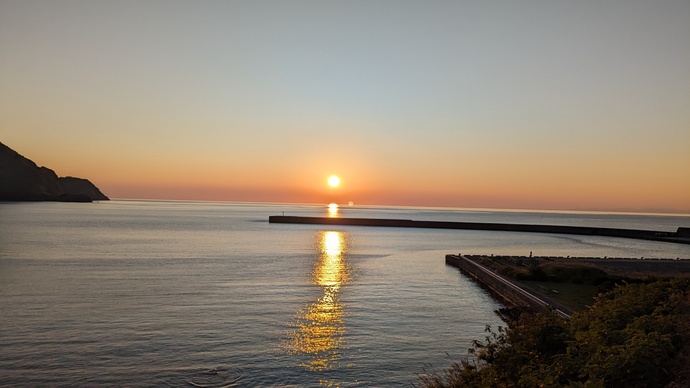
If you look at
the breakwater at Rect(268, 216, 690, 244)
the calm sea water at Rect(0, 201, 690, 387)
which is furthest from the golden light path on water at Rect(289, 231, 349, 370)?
the breakwater at Rect(268, 216, 690, 244)

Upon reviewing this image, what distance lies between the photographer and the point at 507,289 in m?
41.7

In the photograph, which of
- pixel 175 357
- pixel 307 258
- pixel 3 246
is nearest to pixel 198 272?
pixel 307 258

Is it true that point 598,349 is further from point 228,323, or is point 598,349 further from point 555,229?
point 555,229

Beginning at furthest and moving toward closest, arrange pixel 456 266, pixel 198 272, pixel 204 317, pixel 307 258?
pixel 307 258
pixel 456 266
pixel 198 272
pixel 204 317

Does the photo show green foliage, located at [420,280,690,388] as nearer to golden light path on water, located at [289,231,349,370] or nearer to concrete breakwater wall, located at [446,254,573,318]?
concrete breakwater wall, located at [446,254,573,318]

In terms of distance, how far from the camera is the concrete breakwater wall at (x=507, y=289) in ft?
104

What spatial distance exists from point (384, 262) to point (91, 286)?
3674cm

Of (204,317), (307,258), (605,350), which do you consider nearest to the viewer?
(605,350)

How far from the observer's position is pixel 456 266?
2522 inches

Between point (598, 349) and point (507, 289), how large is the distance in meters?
29.1

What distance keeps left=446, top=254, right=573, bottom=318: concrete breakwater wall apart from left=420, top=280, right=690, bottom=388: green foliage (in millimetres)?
5200

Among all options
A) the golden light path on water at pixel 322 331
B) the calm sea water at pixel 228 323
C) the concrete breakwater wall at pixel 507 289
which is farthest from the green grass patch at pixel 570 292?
the golden light path on water at pixel 322 331

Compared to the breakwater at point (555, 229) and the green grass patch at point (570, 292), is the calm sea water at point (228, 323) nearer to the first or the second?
the green grass patch at point (570, 292)

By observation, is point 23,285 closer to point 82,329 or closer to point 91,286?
point 91,286
